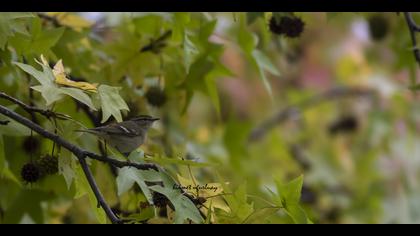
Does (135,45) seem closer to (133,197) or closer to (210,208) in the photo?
(133,197)

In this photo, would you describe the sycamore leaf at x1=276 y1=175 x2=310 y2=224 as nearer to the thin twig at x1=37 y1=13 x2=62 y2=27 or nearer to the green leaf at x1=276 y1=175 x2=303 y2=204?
the green leaf at x1=276 y1=175 x2=303 y2=204

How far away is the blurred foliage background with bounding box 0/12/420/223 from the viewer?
2.13 m

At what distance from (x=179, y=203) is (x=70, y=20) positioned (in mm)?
940

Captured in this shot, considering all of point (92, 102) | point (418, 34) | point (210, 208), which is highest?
point (418, 34)

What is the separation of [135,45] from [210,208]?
93 cm

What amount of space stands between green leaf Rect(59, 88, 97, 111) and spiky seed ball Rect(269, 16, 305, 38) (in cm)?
78

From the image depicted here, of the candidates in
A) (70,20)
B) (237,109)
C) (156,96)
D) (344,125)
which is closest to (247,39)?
(156,96)

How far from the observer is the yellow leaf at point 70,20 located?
7.89 ft

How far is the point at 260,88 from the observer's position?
610cm

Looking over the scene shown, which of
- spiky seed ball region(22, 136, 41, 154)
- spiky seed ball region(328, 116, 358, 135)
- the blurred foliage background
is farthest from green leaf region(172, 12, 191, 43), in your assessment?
spiky seed ball region(328, 116, 358, 135)

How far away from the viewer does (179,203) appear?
163 cm

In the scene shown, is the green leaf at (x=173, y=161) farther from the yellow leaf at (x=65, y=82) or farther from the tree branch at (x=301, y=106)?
the tree branch at (x=301, y=106)

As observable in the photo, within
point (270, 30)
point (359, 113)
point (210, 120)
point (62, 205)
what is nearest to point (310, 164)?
point (359, 113)

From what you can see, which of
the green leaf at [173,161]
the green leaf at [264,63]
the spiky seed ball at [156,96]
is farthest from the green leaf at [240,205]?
the spiky seed ball at [156,96]
